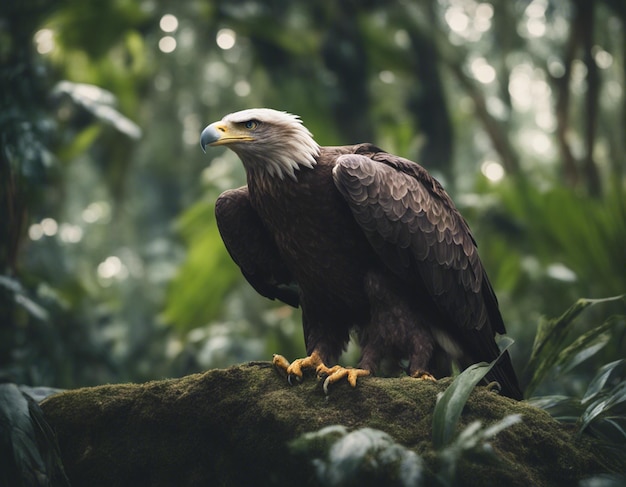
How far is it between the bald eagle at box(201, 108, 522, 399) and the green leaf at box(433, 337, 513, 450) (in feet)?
2.55

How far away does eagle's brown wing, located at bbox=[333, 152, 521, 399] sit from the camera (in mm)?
3996

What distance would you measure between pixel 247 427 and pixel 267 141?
5.52ft

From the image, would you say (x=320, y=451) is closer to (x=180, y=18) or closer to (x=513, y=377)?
(x=513, y=377)

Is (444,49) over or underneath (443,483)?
over

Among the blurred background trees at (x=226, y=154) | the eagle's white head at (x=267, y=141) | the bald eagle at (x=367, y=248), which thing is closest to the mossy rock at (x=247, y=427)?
the bald eagle at (x=367, y=248)

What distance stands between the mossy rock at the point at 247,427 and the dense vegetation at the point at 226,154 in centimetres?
71

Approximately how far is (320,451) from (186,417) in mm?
819

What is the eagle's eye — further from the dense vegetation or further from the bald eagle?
the dense vegetation

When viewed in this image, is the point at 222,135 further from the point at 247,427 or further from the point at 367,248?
the point at 247,427

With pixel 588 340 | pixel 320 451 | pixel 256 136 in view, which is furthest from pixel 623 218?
pixel 320 451

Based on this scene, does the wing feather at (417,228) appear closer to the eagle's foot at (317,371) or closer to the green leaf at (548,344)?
the green leaf at (548,344)

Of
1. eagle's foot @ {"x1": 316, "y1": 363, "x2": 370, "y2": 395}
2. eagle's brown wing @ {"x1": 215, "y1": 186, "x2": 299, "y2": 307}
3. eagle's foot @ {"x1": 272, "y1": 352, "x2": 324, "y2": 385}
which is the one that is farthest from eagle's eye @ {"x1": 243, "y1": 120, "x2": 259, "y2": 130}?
eagle's foot @ {"x1": 316, "y1": 363, "x2": 370, "y2": 395}

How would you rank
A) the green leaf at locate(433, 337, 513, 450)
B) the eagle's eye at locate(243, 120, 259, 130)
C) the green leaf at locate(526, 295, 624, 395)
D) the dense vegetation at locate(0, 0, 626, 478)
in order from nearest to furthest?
the green leaf at locate(433, 337, 513, 450), the green leaf at locate(526, 295, 624, 395), the eagle's eye at locate(243, 120, 259, 130), the dense vegetation at locate(0, 0, 626, 478)

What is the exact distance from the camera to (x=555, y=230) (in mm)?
6672
